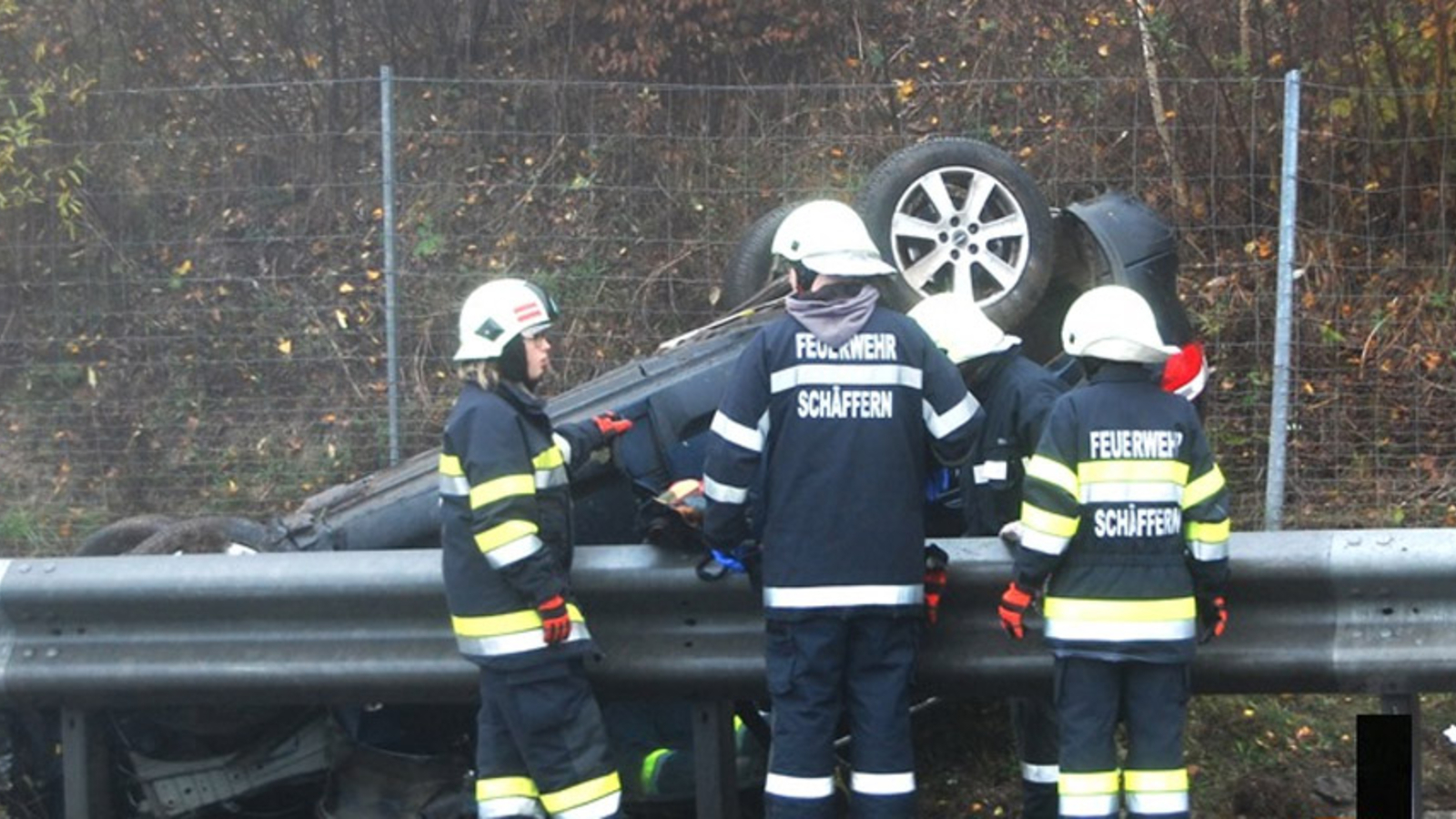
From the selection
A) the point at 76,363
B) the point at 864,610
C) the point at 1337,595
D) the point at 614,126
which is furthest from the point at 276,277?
the point at 1337,595

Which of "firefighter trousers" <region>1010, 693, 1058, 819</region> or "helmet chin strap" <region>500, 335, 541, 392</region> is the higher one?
"helmet chin strap" <region>500, 335, 541, 392</region>

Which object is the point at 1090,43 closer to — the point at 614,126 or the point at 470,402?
the point at 614,126

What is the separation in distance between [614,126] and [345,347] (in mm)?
1895

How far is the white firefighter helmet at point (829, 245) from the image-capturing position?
204 inches

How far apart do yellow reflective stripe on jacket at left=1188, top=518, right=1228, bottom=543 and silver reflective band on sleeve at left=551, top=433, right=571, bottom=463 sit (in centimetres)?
174

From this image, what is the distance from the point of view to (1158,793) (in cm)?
491

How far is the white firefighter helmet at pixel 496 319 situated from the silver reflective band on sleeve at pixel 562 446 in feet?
0.99

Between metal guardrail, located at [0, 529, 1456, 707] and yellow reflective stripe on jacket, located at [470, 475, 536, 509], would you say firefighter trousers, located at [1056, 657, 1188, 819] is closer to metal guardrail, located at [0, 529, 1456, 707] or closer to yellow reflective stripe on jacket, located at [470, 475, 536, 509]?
metal guardrail, located at [0, 529, 1456, 707]

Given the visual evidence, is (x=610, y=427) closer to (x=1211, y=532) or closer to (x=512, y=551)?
(x=512, y=551)

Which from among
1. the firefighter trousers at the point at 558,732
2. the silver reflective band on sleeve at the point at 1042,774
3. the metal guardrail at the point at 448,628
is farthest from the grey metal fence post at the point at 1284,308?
the firefighter trousers at the point at 558,732

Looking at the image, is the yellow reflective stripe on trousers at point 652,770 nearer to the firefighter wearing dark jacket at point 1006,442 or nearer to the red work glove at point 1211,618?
the firefighter wearing dark jacket at point 1006,442

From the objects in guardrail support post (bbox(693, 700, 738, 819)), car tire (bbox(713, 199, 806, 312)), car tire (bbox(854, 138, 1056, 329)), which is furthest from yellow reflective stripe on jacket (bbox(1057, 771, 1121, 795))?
car tire (bbox(713, 199, 806, 312))

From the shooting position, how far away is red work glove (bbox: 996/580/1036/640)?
4.88m

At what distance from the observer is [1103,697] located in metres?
4.90
